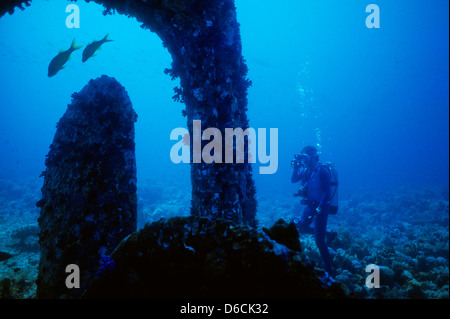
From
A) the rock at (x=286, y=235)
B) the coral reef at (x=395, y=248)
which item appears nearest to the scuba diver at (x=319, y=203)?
the coral reef at (x=395, y=248)

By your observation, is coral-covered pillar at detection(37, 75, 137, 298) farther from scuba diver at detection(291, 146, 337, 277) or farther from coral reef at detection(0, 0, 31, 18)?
scuba diver at detection(291, 146, 337, 277)

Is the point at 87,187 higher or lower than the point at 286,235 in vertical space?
higher

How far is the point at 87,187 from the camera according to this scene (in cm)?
255

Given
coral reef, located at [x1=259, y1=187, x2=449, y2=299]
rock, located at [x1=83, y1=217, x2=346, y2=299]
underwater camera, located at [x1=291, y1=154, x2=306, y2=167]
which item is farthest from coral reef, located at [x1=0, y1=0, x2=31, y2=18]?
underwater camera, located at [x1=291, y1=154, x2=306, y2=167]

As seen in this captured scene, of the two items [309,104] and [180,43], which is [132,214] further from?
[309,104]

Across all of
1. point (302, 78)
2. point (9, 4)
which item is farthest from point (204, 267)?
point (302, 78)

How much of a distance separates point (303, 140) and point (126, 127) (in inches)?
7057

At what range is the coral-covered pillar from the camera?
2418mm

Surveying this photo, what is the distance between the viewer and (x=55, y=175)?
106 inches

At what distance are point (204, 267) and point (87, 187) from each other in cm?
182

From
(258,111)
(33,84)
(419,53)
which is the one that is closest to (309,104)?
(258,111)

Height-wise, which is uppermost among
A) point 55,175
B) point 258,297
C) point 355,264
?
point 55,175

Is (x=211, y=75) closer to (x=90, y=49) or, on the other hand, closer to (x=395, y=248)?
(x=90, y=49)

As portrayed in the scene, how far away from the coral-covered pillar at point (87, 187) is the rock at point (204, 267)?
1.04 meters
